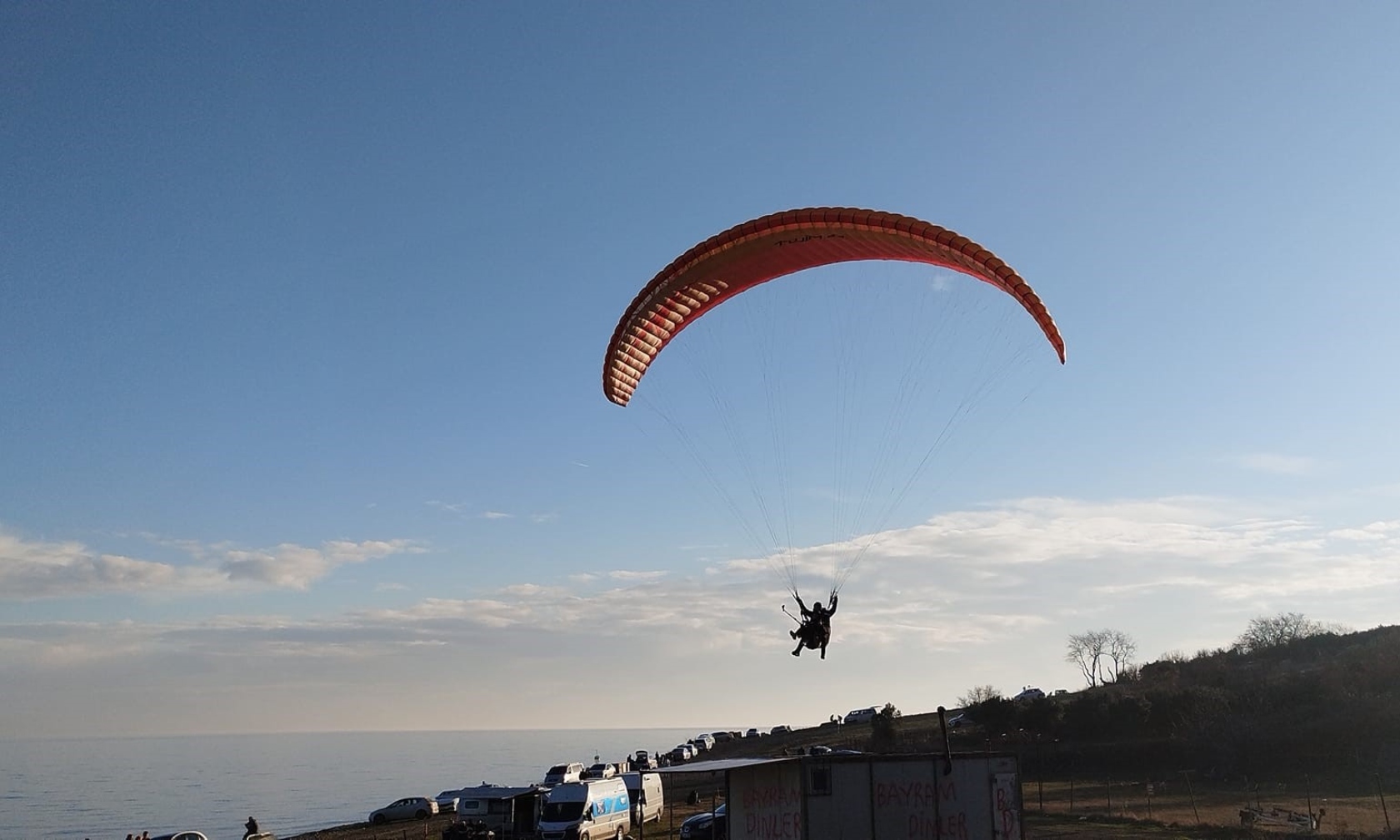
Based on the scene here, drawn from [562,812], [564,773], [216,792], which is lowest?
[216,792]

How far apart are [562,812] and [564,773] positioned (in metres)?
12.4

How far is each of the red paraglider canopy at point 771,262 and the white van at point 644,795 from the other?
543 inches

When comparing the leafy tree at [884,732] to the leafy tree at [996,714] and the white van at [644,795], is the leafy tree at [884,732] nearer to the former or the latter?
the leafy tree at [996,714]

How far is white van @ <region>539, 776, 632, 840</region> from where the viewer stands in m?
23.5

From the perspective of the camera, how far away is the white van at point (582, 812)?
23500 millimetres

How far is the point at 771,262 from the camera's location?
18.0m

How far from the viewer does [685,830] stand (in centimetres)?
2295

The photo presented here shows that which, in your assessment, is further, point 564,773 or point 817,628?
point 564,773

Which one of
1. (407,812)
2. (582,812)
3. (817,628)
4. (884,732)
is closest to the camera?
(817,628)

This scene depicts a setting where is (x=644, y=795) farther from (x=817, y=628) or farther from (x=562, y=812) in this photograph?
(x=817, y=628)

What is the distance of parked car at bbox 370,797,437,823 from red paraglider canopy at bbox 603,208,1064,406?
30.7 metres

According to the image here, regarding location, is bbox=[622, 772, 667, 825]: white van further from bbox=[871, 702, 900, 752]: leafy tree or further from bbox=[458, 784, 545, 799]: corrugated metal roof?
bbox=[871, 702, 900, 752]: leafy tree

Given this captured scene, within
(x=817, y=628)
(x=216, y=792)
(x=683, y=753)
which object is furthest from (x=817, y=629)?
(x=216, y=792)

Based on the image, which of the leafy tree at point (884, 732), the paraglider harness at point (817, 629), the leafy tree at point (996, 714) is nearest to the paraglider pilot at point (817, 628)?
the paraglider harness at point (817, 629)
